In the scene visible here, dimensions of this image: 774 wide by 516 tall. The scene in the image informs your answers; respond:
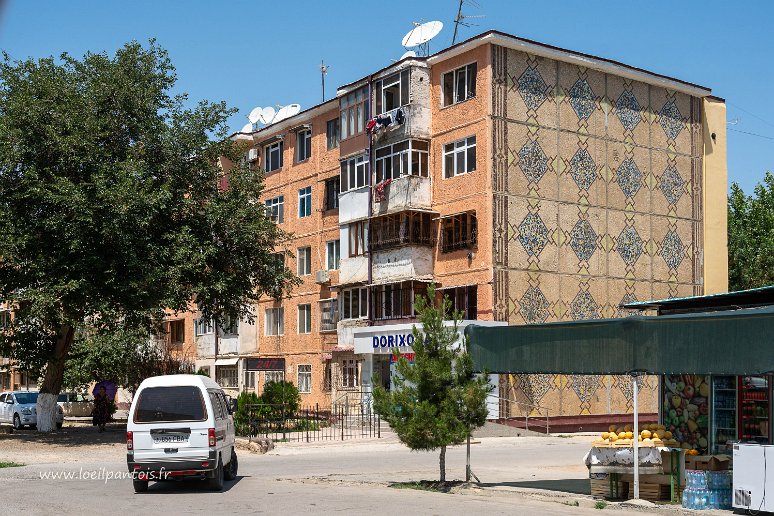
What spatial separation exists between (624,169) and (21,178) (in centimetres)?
2427

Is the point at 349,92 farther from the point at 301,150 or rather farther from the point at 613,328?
the point at 613,328

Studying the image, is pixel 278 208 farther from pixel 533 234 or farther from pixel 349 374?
pixel 533 234

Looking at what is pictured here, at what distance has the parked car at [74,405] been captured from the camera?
179 ft

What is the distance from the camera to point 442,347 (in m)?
18.7

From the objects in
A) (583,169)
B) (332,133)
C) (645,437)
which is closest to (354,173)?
(332,133)

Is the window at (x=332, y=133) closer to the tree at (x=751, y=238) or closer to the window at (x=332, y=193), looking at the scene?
the window at (x=332, y=193)

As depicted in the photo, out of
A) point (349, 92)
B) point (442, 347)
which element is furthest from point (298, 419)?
point (442, 347)

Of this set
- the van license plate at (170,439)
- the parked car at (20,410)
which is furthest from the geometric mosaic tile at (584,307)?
the van license plate at (170,439)

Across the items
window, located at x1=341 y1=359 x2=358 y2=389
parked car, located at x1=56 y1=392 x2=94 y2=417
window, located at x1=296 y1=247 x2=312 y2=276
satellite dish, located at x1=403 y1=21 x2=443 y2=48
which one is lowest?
parked car, located at x1=56 y1=392 x2=94 y2=417

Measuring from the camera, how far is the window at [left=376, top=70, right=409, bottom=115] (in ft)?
139

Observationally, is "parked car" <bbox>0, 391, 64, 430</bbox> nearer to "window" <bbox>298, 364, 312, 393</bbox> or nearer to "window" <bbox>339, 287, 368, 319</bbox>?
"window" <bbox>298, 364, 312, 393</bbox>

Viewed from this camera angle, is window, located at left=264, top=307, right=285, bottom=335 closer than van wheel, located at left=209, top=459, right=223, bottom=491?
No

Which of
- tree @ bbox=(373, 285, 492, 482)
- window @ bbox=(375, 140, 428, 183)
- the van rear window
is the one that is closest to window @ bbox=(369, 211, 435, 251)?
window @ bbox=(375, 140, 428, 183)

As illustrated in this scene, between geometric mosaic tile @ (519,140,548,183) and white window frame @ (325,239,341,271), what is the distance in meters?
11.7
